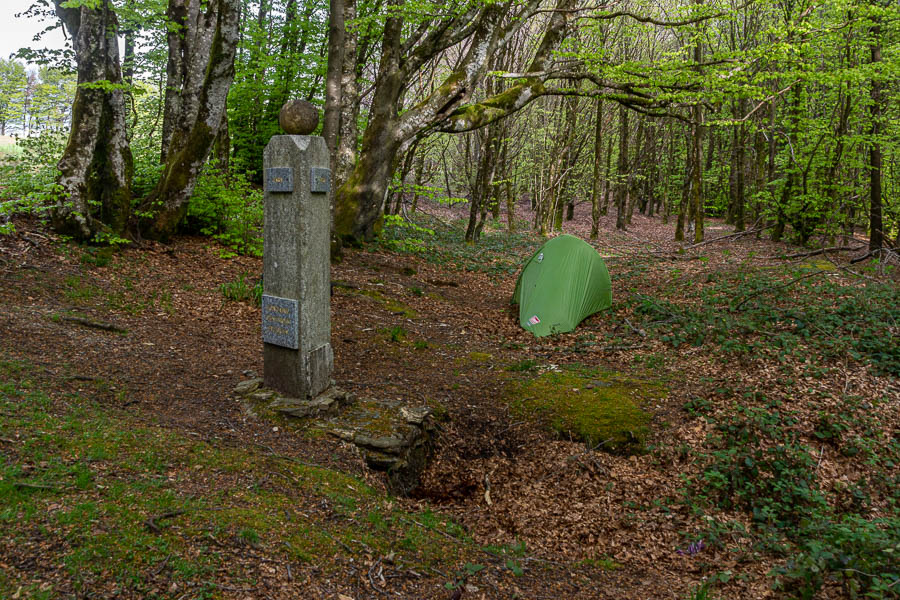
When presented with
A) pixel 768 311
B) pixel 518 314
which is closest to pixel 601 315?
pixel 518 314

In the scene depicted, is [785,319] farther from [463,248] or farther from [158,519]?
[463,248]

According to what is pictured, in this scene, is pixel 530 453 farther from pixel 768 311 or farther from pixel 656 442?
pixel 768 311

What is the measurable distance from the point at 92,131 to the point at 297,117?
5.53 meters

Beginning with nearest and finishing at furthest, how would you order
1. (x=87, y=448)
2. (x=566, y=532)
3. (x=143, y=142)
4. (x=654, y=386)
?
(x=87, y=448)
(x=566, y=532)
(x=654, y=386)
(x=143, y=142)

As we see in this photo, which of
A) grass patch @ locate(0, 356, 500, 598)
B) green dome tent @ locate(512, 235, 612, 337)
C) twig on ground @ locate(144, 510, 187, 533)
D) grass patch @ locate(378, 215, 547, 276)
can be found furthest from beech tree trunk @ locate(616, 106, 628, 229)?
twig on ground @ locate(144, 510, 187, 533)

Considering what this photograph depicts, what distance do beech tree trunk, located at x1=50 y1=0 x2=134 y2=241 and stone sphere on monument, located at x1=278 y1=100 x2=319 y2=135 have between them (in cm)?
472

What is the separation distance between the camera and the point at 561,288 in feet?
29.9

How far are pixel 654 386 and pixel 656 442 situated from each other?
117 centimetres

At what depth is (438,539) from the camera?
3.91m

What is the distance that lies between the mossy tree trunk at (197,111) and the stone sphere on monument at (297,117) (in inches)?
212

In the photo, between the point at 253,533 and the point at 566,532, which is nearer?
the point at 253,533

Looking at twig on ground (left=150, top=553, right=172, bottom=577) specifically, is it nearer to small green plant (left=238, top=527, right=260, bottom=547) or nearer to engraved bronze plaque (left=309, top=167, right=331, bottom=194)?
small green plant (left=238, top=527, right=260, bottom=547)

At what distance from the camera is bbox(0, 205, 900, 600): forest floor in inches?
124

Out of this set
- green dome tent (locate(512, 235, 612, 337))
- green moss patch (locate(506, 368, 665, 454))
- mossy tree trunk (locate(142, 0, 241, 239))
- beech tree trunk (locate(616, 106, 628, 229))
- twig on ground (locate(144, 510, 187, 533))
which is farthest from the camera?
beech tree trunk (locate(616, 106, 628, 229))
